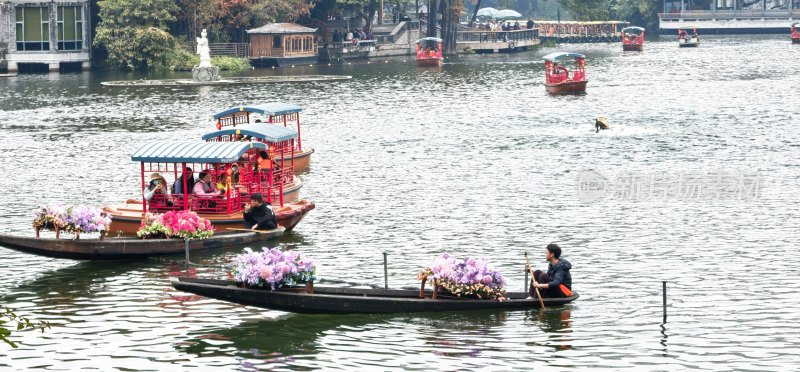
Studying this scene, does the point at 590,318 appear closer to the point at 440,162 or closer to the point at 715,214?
the point at 715,214

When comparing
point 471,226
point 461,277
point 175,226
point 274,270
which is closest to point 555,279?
point 461,277

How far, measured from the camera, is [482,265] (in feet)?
108

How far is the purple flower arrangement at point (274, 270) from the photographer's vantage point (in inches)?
1281

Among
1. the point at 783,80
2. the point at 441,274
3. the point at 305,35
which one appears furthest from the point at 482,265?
the point at 305,35

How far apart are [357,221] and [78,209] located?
39.7ft

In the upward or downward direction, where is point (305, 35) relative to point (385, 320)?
upward

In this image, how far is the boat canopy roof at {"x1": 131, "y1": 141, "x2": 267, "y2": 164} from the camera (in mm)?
42906

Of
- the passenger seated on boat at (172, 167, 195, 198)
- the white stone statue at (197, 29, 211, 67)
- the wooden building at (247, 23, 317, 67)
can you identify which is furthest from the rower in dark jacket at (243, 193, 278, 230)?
the wooden building at (247, 23, 317, 67)

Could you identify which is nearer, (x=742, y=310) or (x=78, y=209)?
(x=742, y=310)

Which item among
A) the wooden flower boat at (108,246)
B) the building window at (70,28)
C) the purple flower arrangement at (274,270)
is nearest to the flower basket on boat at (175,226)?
the wooden flower boat at (108,246)

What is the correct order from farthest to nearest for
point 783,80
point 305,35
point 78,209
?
1. point 305,35
2. point 783,80
3. point 78,209

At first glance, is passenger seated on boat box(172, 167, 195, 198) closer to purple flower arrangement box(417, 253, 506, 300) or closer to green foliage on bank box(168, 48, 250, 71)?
purple flower arrangement box(417, 253, 506, 300)

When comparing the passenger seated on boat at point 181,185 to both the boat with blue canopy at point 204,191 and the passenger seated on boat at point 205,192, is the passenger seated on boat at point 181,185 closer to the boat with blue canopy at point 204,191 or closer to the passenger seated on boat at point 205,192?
the boat with blue canopy at point 204,191

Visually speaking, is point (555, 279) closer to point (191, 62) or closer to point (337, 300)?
A: point (337, 300)
